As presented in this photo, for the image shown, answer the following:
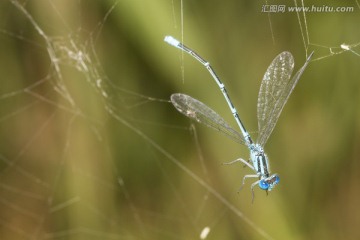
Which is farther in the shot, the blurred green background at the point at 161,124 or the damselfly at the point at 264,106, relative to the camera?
the blurred green background at the point at 161,124

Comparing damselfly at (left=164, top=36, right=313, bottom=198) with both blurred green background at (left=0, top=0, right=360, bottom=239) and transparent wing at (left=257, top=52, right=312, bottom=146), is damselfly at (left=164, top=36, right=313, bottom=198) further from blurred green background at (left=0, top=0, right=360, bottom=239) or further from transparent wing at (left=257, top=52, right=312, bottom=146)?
blurred green background at (left=0, top=0, right=360, bottom=239)

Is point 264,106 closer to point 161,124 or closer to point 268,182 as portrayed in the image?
point 268,182

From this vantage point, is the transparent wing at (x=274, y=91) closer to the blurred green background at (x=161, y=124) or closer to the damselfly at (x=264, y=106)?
the damselfly at (x=264, y=106)

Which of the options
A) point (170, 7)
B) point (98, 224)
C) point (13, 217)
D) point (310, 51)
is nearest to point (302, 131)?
point (310, 51)

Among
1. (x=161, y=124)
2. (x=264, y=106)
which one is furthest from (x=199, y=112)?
(x=161, y=124)

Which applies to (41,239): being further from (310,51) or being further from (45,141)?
(310,51)

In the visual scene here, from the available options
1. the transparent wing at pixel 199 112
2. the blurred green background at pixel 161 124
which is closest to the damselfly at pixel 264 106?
the transparent wing at pixel 199 112
